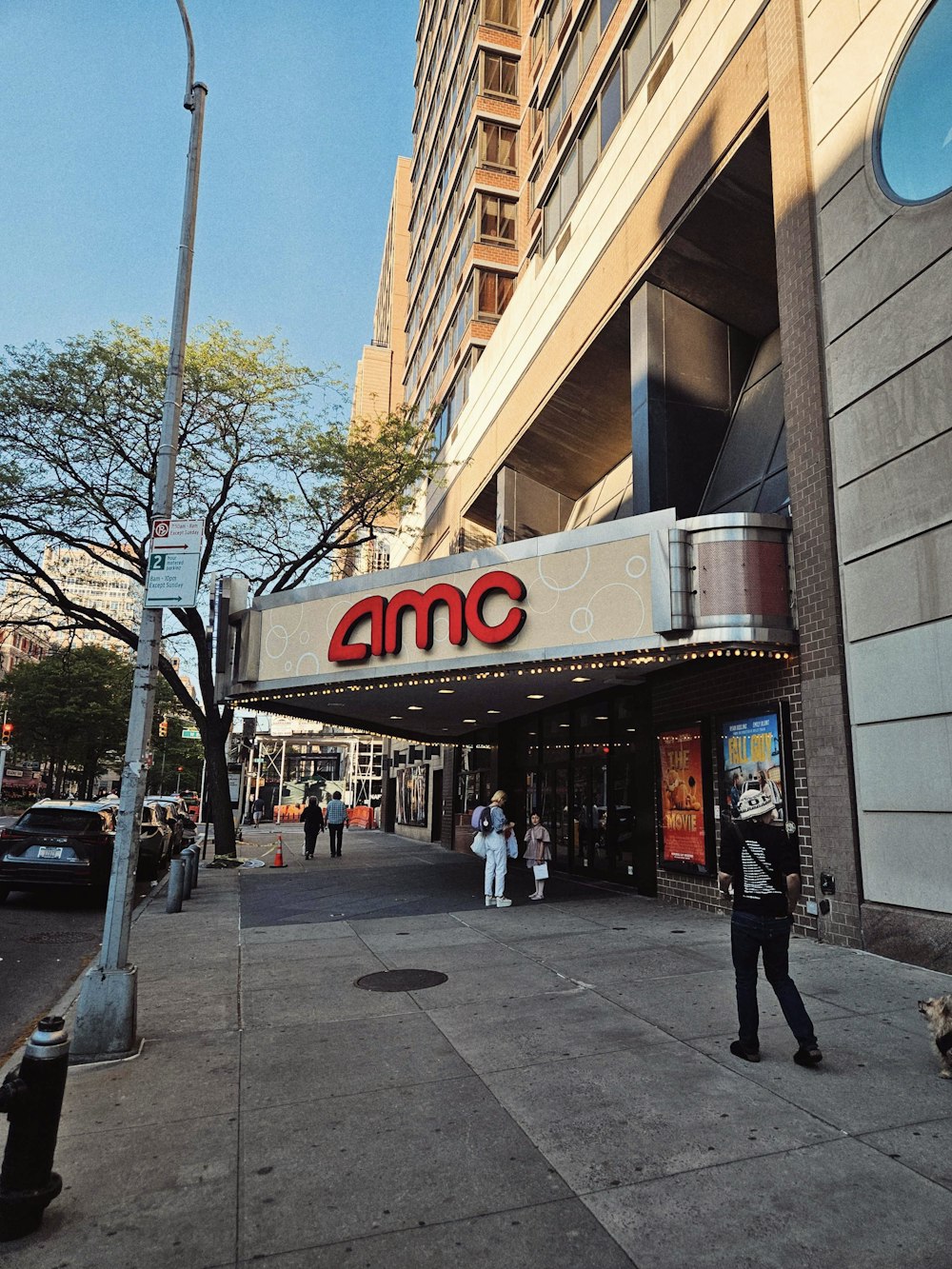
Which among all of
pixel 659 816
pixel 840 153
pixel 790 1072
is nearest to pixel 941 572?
pixel 790 1072

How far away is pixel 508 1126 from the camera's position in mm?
4371

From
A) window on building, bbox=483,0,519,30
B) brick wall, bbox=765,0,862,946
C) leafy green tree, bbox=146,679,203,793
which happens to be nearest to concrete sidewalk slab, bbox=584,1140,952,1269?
brick wall, bbox=765,0,862,946

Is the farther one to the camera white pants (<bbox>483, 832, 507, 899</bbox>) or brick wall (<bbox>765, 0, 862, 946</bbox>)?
white pants (<bbox>483, 832, 507, 899</bbox>)

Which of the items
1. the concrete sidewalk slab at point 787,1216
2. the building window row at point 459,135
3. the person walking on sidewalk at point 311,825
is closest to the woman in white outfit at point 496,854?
the concrete sidewalk slab at point 787,1216

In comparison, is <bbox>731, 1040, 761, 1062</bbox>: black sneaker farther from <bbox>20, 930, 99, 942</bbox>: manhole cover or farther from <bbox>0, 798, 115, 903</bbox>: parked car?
<bbox>0, 798, 115, 903</bbox>: parked car

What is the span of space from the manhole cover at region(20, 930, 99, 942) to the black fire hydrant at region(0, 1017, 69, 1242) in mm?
7708

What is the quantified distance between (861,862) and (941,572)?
129 inches

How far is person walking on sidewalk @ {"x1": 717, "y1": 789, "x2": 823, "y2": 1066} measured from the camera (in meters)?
5.18

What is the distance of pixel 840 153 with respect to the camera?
9922mm

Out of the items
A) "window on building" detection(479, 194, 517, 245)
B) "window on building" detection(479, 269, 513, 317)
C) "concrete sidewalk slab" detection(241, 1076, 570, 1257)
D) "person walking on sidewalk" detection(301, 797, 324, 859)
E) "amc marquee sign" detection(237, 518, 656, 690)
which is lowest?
"concrete sidewalk slab" detection(241, 1076, 570, 1257)

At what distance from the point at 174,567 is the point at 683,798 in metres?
8.85

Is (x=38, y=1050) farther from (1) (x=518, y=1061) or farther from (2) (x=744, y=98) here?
(2) (x=744, y=98)

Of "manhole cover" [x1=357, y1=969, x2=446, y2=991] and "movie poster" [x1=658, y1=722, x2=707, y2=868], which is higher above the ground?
"movie poster" [x1=658, y1=722, x2=707, y2=868]

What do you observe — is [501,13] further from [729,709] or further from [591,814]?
[729,709]
